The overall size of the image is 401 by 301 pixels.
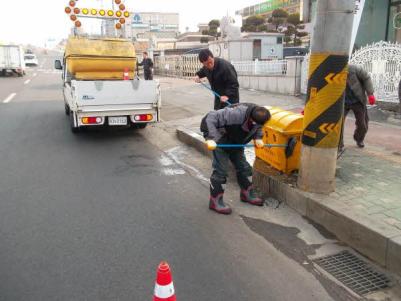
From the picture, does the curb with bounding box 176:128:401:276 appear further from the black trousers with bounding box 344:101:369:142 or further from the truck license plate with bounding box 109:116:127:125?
the truck license plate with bounding box 109:116:127:125

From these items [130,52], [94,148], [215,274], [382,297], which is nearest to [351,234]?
[382,297]

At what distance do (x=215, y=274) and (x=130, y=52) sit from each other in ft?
27.4

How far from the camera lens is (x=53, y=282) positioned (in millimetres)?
3205

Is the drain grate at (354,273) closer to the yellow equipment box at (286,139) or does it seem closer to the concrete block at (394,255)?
the concrete block at (394,255)

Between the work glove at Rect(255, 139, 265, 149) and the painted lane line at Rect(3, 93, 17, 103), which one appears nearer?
the work glove at Rect(255, 139, 265, 149)

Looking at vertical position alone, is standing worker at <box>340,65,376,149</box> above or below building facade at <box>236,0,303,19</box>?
below

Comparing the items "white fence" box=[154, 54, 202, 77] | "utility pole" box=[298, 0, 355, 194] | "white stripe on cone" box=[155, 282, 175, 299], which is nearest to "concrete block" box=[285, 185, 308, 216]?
"utility pole" box=[298, 0, 355, 194]

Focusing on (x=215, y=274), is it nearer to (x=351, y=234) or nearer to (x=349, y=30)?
(x=351, y=234)

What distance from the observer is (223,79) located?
5914 millimetres

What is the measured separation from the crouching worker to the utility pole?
0.59 metres

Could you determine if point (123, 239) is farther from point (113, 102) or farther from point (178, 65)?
point (178, 65)

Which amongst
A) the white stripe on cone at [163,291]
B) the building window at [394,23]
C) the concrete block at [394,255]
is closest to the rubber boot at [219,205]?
the concrete block at [394,255]

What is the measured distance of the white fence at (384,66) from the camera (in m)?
9.67

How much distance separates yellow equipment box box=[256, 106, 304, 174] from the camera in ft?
16.4
